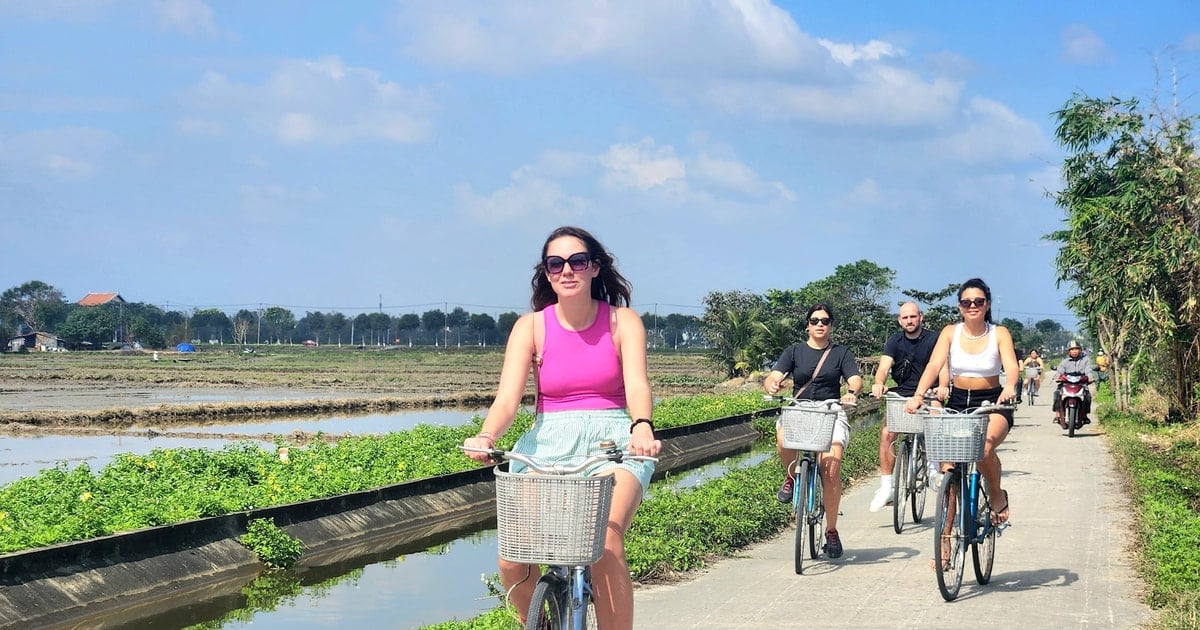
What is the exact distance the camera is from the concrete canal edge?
8.08m

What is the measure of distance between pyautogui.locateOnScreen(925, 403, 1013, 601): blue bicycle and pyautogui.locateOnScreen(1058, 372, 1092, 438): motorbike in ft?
47.6

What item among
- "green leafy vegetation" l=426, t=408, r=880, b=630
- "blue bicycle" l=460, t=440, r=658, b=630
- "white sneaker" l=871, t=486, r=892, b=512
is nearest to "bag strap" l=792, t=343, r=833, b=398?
"green leafy vegetation" l=426, t=408, r=880, b=630

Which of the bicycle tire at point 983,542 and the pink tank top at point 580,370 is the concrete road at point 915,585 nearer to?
the bicycle tire at point 983,542

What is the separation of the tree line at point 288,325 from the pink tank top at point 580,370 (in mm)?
134962

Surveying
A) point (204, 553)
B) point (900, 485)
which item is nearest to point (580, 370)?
point (204, 553)

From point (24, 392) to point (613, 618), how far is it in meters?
43.7

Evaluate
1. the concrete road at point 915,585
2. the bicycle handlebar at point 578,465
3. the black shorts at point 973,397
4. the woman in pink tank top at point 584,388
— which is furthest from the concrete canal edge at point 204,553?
the black shorts at point 973,397

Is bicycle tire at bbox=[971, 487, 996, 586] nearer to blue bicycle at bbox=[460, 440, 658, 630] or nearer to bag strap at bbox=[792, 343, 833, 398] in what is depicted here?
bag strap at bbox=[792, 343, 833, 398]

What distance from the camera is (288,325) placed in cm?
18762

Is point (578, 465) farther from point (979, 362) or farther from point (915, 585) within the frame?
point (915, 585)

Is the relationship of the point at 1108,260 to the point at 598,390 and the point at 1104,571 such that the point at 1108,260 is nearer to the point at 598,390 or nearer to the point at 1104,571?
the point at 1104,571

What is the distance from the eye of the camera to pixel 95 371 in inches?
2470

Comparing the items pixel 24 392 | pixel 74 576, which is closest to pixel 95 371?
pixel 24 392

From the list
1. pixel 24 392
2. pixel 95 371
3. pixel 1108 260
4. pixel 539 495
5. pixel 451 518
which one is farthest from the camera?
pixel 95 371
